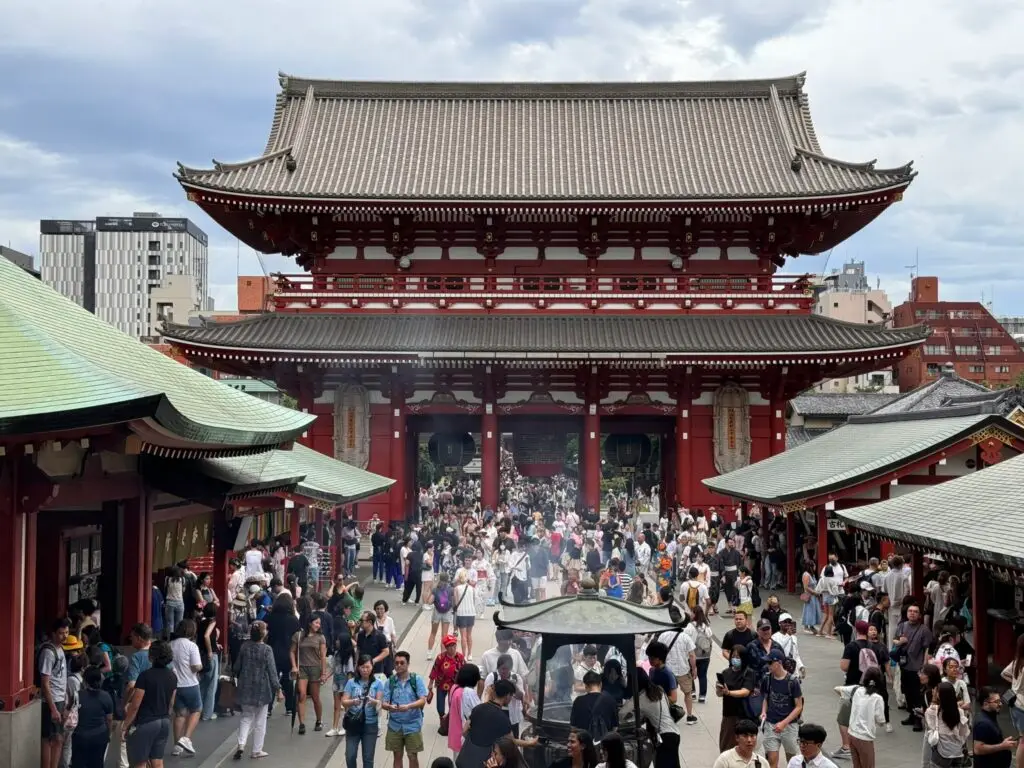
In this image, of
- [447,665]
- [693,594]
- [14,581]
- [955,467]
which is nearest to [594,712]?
[447,665]

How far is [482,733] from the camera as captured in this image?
30.6 ft

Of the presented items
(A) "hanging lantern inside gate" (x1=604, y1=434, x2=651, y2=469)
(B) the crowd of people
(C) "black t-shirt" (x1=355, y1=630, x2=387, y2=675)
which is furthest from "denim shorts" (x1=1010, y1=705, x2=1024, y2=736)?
(A) "hanging lantern inside gate" (x1=604, y1=434, x2=651, y2=469)

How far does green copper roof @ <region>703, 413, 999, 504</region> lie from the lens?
21.4m

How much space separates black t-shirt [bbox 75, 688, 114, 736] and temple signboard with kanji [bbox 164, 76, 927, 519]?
2134 centimetres

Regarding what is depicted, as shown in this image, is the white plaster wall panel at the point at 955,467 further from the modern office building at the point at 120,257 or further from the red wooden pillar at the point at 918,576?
the modern office building at the point at 120,257

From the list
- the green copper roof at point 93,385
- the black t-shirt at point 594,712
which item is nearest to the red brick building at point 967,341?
the green copper roof at point 93,385

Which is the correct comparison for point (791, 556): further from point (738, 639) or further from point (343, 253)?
point (343, 253)

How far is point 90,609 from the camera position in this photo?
43.1 ft

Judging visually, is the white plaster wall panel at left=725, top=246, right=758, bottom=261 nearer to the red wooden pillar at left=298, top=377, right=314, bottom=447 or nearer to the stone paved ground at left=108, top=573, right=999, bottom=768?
the red wooden pillar at left=298, top=377, right=314, bottom=447

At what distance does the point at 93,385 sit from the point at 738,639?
25.1 ft

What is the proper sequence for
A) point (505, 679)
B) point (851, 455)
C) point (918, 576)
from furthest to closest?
point (851, 455) → point (918, 576) → point (505, 679)

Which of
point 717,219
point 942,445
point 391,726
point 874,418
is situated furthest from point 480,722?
point 717,219

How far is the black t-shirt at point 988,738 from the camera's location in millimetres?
9961

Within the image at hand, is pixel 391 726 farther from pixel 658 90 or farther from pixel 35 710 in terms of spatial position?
pixel 658 90
